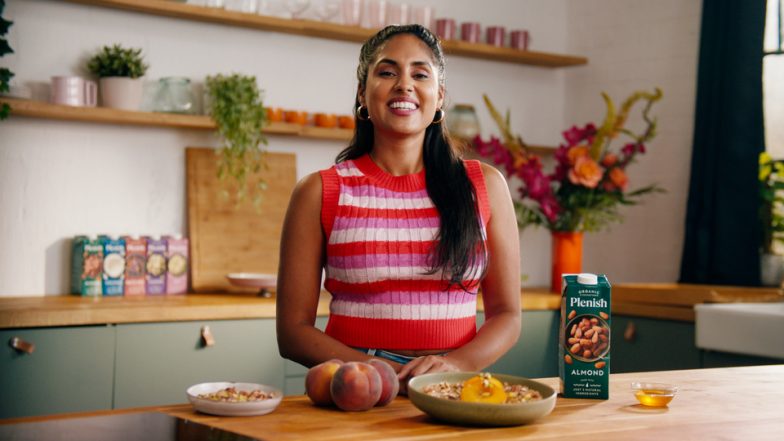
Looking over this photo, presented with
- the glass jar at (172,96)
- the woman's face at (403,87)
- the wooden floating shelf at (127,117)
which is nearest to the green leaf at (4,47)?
the wooden floating shelf at (127,117)

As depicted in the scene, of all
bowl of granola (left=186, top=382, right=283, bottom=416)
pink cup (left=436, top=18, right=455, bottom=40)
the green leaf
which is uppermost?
pink cup (left=436, top=18, right=455, bottom=40)

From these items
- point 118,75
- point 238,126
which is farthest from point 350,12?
point 118,75

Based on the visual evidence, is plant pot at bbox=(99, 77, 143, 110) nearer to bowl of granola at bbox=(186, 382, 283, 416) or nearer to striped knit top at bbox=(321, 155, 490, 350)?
striped knit top at bbox=(321, 155, 490, 350)

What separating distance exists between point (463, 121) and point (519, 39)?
1.82 feet

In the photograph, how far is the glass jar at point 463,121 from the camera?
4535 millimetres

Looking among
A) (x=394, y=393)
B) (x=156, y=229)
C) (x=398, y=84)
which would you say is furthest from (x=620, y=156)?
(x=394, y=393)

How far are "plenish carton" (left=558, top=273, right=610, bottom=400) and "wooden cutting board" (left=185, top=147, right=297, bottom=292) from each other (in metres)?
2.40

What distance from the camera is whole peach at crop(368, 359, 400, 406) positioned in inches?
61.0

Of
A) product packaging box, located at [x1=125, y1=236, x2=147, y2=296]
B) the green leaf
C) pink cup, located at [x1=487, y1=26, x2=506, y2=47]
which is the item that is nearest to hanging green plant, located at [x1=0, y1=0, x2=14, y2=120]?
the green leaf

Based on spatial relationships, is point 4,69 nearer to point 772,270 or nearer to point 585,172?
point 585,172

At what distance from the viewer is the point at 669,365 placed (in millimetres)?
3672

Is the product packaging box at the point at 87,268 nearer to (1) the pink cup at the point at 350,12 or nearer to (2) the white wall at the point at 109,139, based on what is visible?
(2) the white wall at the point at 109,139

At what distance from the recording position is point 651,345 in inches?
149

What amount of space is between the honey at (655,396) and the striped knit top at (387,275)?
51cm
